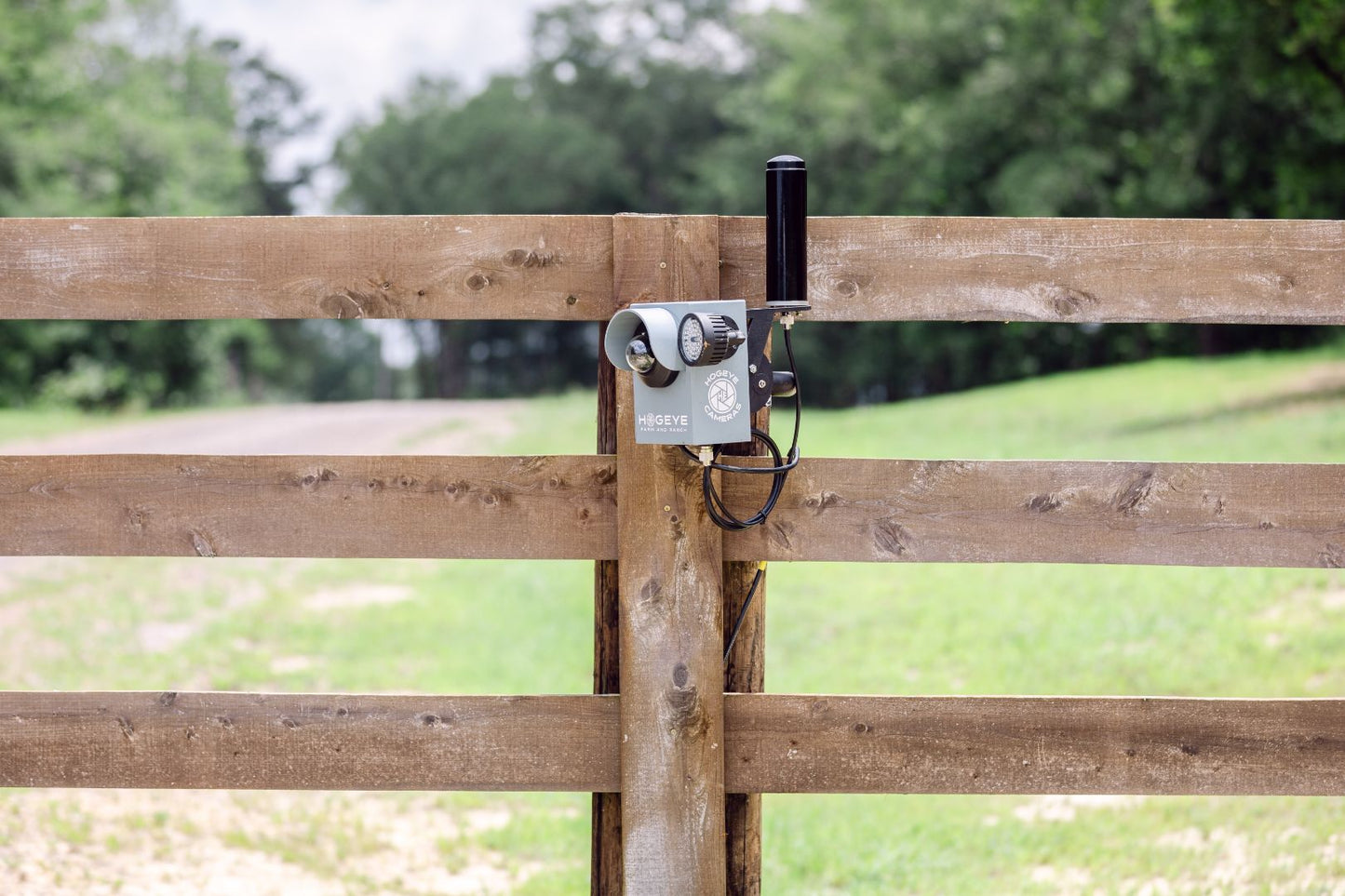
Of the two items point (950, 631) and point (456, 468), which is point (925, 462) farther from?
point (950, 631)

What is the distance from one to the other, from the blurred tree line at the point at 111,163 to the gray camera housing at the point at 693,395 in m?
18.1

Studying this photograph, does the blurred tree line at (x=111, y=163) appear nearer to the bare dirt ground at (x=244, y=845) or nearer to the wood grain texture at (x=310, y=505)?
the bare dirt ground at (x=244, y=845)

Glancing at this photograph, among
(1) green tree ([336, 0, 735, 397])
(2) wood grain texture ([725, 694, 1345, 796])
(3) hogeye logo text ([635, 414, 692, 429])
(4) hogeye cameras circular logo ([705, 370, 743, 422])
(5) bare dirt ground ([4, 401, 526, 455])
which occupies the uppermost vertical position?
(1) green tree ([336, 0, 735, 397])

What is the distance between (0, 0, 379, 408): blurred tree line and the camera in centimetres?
2373

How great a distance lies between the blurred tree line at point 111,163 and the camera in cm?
2373

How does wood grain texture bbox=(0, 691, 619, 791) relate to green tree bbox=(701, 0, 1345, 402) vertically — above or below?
below

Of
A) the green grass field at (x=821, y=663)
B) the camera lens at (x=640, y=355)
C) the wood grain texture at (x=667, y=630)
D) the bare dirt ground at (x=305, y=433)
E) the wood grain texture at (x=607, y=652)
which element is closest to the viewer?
the camera lens at (x=640, y=355)

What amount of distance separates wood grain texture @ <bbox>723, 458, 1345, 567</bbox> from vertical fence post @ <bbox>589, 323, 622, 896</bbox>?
0.29m

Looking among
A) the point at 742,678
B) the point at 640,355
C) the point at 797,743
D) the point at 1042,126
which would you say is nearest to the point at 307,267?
the point at 640,355

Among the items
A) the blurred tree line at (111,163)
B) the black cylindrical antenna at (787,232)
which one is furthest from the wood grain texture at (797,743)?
the blurred tree line at (111,163)

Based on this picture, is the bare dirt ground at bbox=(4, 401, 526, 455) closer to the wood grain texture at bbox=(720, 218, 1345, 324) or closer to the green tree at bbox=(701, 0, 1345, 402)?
the green tree at bbox=(701, 0, 1345, 402)

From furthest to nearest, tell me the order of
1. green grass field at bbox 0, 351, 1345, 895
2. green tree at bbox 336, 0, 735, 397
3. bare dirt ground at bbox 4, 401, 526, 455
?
green tree at bbox 336, 0, 735, 397 → bare dirt ground at bbox 4, 401, 526, 455 → green grass field at bbox 0, 351, 1345, 895

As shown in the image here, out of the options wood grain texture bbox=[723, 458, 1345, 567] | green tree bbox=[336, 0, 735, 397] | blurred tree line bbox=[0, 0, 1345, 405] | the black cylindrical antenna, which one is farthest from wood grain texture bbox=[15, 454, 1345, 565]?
green tree bbox=[336, 0, 735, 397]

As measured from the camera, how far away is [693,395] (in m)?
2.37
